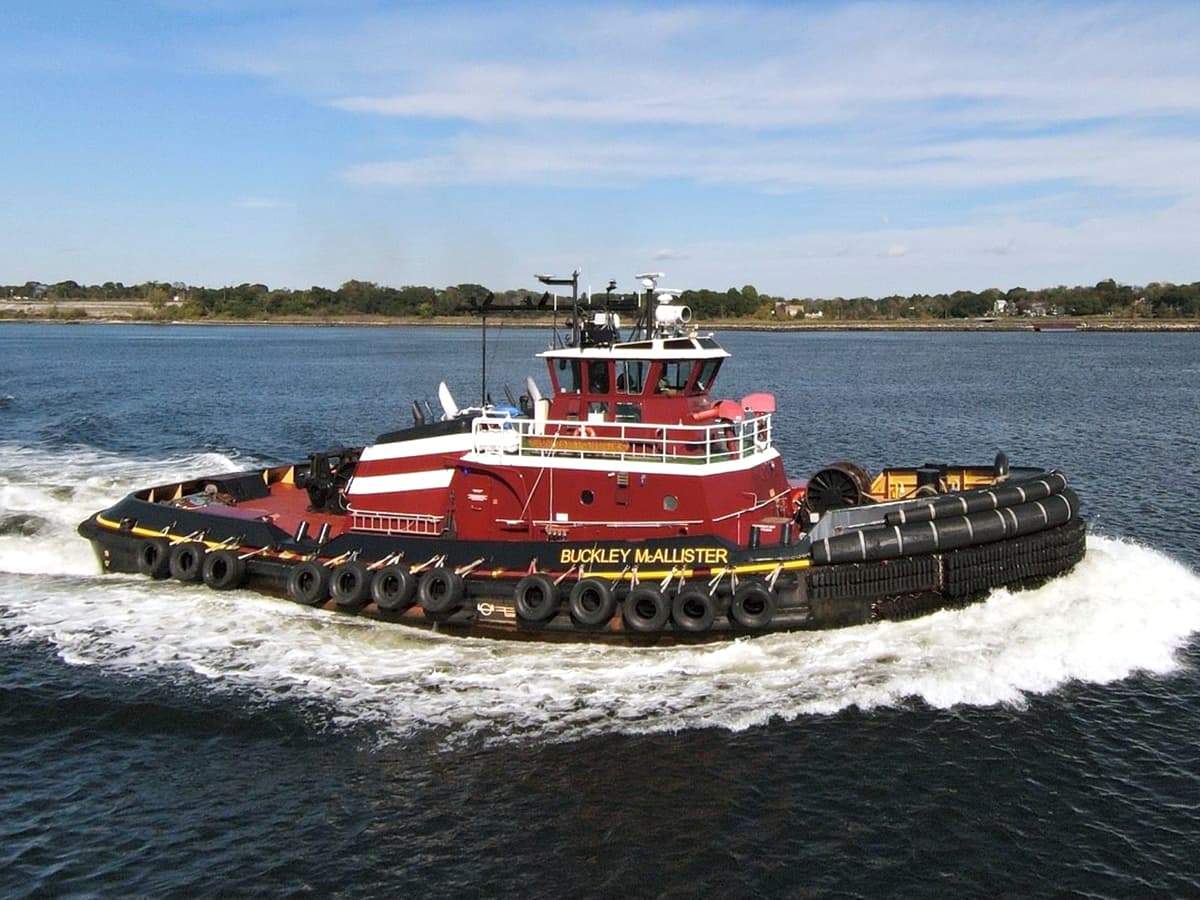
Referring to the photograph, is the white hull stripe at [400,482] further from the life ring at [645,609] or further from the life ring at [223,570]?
the life ring at [645,609]

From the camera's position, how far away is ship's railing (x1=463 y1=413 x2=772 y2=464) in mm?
14469

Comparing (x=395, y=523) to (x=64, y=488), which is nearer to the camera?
(x=395, y=523)

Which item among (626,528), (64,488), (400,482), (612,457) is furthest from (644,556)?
(64,488)

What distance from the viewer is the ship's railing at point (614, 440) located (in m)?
14.5

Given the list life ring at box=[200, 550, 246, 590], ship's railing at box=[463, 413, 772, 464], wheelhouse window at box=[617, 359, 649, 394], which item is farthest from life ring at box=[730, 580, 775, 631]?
life ring at box=[200, 550, 246, 590]

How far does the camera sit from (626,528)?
14.6m

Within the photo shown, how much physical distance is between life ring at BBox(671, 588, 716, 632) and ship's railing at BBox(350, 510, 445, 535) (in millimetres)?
4253

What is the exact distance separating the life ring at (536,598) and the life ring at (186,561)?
612cm

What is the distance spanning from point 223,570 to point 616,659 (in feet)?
23.1

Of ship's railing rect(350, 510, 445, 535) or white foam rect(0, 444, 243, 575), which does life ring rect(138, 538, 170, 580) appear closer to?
white foam rect(0, 444, 243, 575)

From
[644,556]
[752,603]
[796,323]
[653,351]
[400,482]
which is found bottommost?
[752,603]

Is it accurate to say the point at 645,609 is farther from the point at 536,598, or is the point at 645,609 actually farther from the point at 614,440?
the point at 614,440

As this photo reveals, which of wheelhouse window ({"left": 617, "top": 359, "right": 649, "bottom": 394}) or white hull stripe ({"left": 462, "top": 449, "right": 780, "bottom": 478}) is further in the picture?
wheelhouse window ({"left": 617, "top": 359, "right": 649, "bottom": 394})

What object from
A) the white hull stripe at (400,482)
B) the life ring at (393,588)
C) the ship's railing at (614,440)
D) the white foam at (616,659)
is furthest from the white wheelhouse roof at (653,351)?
the white foam at (616,659)
